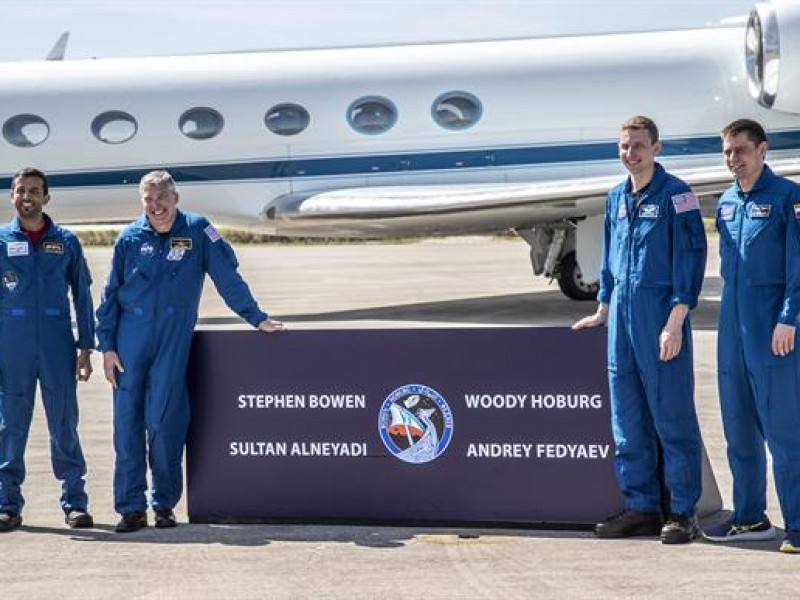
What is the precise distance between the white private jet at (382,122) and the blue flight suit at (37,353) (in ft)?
32.5

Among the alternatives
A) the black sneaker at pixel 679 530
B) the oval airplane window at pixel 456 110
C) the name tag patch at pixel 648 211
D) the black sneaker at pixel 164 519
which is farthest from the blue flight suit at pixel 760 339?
the oval airplane window at pixel 456 110

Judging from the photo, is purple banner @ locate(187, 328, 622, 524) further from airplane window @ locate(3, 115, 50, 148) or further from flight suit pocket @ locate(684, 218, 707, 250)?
airplane window @ locate(3, 115, 50, 148)

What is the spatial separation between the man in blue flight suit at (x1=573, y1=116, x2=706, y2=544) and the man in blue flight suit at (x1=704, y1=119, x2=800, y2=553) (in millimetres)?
170

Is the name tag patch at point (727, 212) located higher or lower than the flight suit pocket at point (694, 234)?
higher

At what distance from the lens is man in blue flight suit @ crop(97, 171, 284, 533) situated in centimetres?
758

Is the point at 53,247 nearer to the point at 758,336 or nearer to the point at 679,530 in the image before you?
the point at 679,530

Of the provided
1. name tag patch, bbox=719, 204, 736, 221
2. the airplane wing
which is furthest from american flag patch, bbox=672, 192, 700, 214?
the airplane wing

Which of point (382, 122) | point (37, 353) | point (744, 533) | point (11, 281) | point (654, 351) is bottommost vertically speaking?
point (744, 533)

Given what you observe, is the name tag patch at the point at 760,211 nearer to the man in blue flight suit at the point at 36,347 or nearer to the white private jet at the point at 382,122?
the man in blue flight suit at the point at 36,347

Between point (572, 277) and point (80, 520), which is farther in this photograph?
point (572, 277)

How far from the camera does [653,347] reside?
7113mm

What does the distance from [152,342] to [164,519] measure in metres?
0.91

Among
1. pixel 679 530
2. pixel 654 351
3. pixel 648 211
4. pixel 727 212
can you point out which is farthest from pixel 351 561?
pixel 727 212

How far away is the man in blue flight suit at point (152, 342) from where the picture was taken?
24.9ft
